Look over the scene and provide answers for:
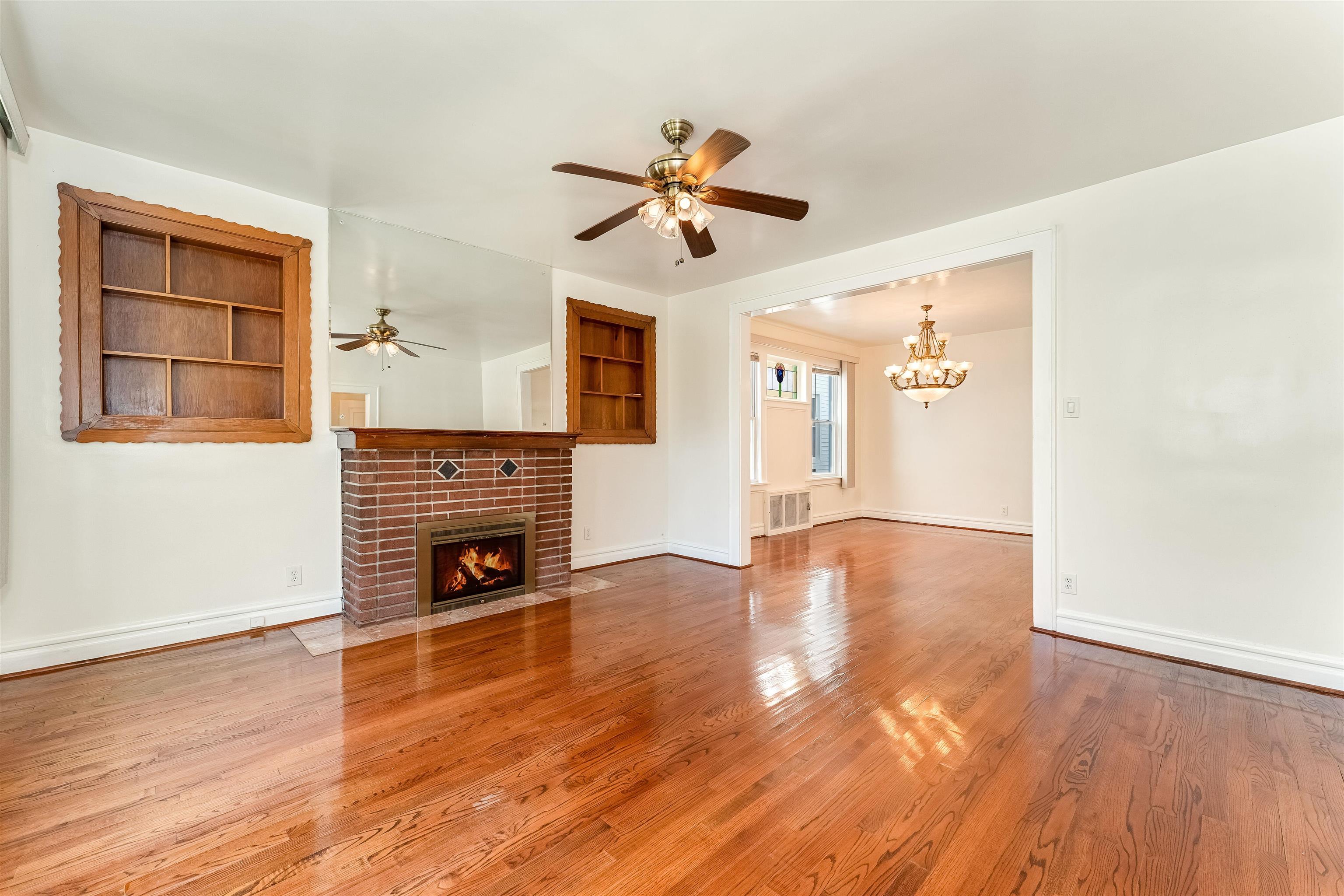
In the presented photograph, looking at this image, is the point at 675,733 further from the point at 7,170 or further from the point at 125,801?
the point at 7,170

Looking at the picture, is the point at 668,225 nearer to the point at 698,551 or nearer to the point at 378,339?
the point at 378,339

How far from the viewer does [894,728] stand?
7.18 feet

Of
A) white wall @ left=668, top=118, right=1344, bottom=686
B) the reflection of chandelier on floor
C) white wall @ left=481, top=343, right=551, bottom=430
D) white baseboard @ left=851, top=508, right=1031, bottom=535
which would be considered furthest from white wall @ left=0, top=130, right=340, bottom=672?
white baseboard @ left=851, top=508, right=1031, bottom=535

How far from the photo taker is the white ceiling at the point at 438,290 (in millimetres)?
3639

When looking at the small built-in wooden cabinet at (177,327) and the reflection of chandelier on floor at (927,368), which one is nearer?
the small built-in wooden cabinet at (177,327)

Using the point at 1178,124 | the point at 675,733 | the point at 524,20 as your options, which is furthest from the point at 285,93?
the point at 1178,124

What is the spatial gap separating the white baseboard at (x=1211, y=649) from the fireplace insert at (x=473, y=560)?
12.0 ft

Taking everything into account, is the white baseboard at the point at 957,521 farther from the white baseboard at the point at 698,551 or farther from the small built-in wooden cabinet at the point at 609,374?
the small built-in wooden cabinet at the point at 609,374

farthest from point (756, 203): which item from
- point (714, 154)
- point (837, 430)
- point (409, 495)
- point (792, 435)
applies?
point (837, 430)

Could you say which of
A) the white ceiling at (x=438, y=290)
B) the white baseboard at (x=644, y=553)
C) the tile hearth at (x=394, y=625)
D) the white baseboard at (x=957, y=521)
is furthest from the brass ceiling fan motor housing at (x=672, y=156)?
the white baseboard at (x=957, y=521)

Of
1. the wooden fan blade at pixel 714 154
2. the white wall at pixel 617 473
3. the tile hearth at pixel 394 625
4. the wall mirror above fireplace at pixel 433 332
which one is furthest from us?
the white wall at pixel 617 473

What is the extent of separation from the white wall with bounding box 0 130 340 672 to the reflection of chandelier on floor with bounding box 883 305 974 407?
5.56 metres

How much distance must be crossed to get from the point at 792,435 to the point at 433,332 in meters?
4.91

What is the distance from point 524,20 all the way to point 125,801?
2973 millimetres
